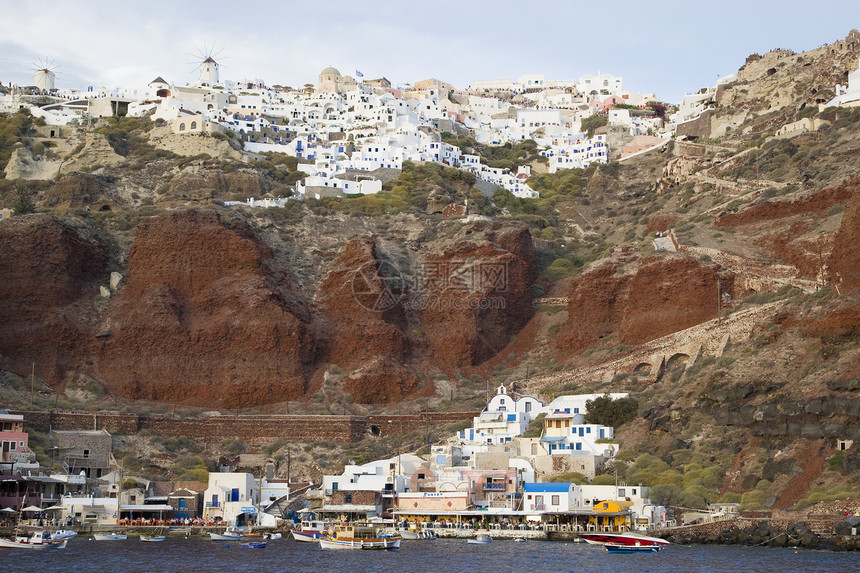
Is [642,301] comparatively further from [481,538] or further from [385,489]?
[481,538]

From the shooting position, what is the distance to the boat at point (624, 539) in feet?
179

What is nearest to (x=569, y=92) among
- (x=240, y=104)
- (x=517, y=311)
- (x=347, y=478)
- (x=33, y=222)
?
(x=240, y=104)

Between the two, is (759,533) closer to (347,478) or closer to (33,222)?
(347,478)

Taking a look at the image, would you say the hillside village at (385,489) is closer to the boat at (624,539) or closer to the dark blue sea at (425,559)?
the boat at (624,539)

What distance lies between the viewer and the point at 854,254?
6488 cm

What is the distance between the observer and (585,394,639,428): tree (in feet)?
218

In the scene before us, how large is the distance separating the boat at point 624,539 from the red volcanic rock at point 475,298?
23.8m

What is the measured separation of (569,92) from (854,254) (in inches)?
3228

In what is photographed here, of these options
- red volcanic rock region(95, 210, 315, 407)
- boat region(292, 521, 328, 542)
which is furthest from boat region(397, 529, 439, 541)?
red volcanic rock region(95, 210, 315, 407)

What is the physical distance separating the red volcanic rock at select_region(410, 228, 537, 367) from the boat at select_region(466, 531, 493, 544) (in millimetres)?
20990

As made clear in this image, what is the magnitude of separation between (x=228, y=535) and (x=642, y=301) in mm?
28434

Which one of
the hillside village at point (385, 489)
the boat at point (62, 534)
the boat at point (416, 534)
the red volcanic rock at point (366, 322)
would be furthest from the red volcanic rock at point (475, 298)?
the boat at point (62, 534)

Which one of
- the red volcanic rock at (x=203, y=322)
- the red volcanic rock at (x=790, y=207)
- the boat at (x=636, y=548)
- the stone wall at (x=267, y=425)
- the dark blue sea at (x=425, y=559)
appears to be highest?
the red volcanic rock at (x=790, y=207)

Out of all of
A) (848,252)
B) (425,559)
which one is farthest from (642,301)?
(425,559)
